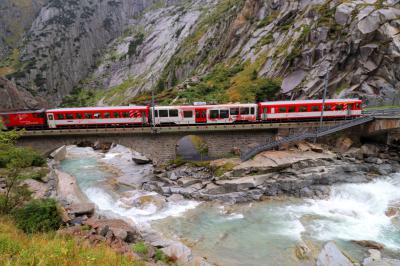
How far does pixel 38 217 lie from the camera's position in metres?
15.5

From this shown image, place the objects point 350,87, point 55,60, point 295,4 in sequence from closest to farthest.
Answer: point 350,87, point 295,4, point 55,60

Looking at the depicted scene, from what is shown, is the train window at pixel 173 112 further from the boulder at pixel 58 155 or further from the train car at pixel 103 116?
the boulder at pixel 58 155

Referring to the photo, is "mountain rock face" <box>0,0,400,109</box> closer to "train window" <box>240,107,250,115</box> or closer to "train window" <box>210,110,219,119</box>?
"train window" <box>210,110,219,119</box>

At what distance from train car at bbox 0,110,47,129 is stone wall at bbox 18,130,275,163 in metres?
1.84

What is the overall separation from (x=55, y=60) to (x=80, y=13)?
134 feet

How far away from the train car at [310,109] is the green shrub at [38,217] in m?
25.7

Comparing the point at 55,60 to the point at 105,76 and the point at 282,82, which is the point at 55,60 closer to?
the point at 105,76

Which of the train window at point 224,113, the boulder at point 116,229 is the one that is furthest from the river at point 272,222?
the train window at point 224,113

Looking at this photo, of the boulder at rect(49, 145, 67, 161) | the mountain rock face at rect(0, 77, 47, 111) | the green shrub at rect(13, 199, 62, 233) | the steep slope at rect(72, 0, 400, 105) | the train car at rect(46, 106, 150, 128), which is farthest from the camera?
the mountain rock face at rect(0, 77, 47, 111)

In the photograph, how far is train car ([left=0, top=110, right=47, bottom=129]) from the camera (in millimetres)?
34969

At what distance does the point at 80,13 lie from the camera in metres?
163

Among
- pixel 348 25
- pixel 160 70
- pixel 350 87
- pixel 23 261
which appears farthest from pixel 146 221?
pixel 160 70

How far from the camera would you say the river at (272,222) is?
19.3m

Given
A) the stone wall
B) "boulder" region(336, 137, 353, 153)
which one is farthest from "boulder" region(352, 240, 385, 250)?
the stone wall
